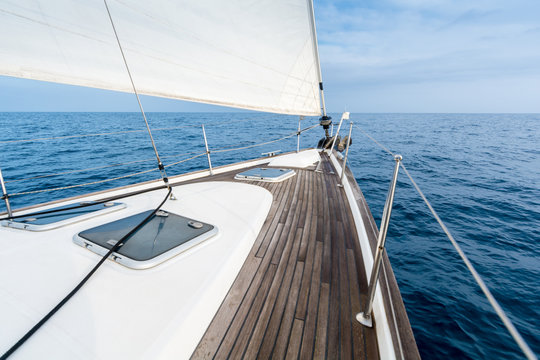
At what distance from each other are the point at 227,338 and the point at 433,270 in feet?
14.4

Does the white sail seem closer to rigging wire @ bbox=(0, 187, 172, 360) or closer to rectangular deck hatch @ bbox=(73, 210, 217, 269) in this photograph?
rectangular deck hatch @ bbox=(73, 210, 217, 269)

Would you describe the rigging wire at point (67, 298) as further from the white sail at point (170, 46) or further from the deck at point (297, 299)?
the white sail at point (170, 46)

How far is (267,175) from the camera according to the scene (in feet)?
13.6

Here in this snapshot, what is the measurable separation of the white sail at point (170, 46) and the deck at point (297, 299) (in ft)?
7.50

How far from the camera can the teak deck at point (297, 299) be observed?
131 centimetres

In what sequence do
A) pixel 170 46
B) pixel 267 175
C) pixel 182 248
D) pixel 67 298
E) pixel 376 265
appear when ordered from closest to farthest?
pixel 67 298, pixel 376 265, pixel 182 248, pixel 170 46, pixel 267 175

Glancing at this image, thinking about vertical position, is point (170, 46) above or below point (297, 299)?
above

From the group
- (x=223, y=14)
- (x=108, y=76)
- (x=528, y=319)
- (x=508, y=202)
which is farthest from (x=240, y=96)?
(x=508, y=202)

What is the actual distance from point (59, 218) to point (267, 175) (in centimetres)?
289

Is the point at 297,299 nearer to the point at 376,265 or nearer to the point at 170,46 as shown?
the point at 376,265

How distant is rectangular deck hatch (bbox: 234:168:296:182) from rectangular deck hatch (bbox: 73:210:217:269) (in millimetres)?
2203

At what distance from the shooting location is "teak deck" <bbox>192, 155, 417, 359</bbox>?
1.31 m

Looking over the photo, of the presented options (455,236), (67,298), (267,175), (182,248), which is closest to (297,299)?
(182,248)

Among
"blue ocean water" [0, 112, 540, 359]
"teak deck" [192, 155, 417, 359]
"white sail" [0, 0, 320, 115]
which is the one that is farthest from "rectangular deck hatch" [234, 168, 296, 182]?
"teak deck" [192, 155, 417, 359]
